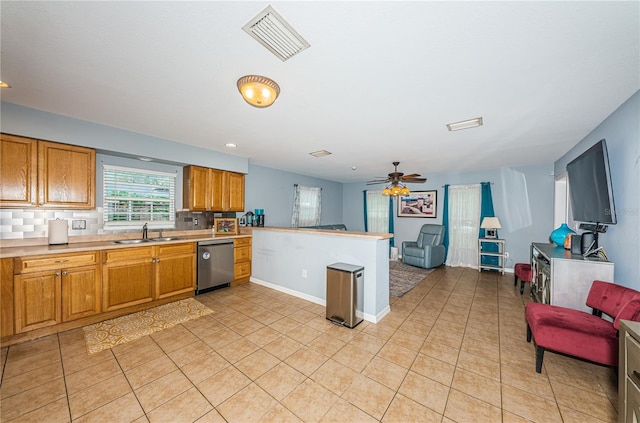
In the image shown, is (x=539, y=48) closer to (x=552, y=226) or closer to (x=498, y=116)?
A: (x=498, y=116)

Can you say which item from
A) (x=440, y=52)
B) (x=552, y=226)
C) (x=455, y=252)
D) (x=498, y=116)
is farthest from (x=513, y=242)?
(x=440, y=52)

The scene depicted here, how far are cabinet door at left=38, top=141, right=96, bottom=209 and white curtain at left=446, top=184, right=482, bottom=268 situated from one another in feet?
23.9

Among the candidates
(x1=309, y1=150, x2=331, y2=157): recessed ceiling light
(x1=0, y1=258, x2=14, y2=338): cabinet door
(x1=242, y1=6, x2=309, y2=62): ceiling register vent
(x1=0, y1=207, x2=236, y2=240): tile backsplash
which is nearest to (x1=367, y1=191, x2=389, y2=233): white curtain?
(x1=309, y1=150, x2=331, y2=157): recessed ceiling light

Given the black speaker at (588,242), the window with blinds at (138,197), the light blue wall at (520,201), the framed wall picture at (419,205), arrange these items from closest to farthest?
the black speaker at (588,242)
the window with blinds at (138,197)
the light blue wall at (520,201)
the framed wall picture at (419,205)

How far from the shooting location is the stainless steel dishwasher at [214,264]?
382 centimetres

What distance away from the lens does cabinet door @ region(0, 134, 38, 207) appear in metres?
2.51

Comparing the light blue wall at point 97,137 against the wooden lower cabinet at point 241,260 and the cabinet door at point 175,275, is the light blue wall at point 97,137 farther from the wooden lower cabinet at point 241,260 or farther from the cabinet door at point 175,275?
the cabinet door at point 175,275

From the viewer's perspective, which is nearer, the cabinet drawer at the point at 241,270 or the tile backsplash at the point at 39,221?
the tile backsplash at the point at 39,221

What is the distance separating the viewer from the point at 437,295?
3947 millimetres

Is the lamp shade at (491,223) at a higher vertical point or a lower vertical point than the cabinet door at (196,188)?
lower

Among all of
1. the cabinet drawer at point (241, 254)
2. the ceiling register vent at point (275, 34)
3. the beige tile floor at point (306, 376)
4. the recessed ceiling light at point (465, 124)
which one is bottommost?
the beige tile floor at point (306, 376)

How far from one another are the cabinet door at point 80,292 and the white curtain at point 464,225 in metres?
7.02

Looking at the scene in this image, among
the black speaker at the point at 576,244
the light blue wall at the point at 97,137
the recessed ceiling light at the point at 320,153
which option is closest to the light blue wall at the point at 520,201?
the black speaker at the point at 576,244

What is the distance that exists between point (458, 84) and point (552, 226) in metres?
4.96
